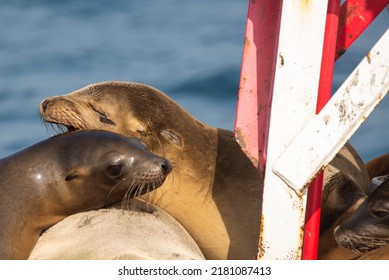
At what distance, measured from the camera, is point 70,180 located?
220 inches

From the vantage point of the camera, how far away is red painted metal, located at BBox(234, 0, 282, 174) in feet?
16.8

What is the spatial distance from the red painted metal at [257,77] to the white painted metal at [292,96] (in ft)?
0.91

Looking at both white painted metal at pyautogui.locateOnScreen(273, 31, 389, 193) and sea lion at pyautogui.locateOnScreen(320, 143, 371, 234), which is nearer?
white painted metal at pyautogui.locateOnScreen(273, 31, 389, 193)

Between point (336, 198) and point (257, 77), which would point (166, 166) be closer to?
point (257, 77)

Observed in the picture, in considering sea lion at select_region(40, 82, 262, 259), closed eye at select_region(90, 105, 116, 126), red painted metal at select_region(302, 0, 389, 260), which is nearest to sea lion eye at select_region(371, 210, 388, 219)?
sea lion at select_region(40, 82, 262, 259)

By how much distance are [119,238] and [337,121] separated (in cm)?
112

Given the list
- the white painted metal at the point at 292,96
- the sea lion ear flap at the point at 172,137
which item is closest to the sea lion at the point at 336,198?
the sea lion ear flap at the point at 172,137

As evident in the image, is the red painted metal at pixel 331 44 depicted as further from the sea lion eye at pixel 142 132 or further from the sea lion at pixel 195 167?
the sea lion eye at pixel 142 132

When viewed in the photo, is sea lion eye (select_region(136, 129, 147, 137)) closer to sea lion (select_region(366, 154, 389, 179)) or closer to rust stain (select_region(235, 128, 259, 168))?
rust stain (select_region(235, 128, 259, 168))

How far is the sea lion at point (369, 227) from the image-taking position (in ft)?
18.3

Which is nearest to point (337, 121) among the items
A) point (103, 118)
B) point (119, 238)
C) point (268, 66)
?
point (268, 66)

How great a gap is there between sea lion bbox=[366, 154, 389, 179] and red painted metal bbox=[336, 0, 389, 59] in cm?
200
